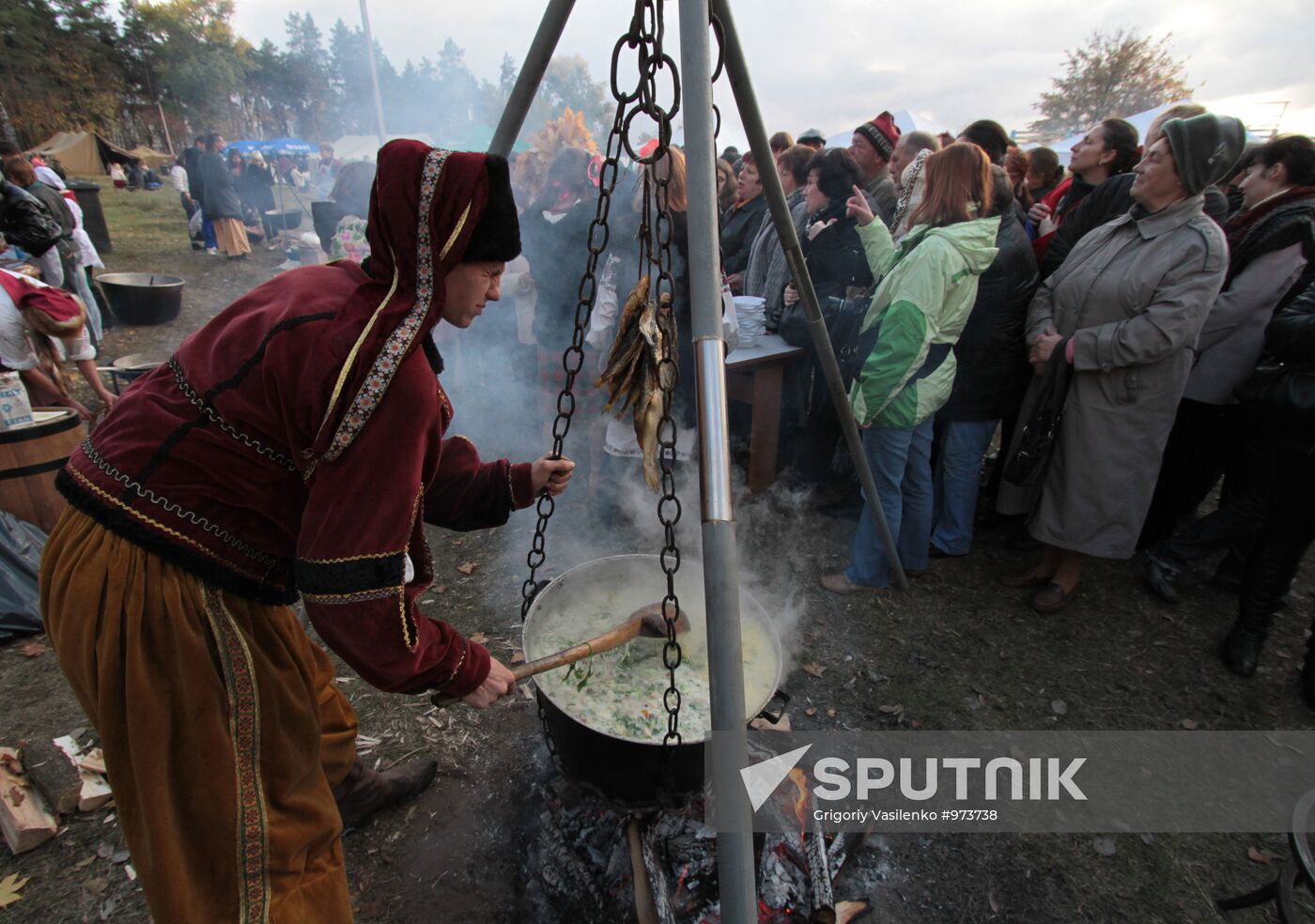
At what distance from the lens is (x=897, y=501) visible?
3.88m

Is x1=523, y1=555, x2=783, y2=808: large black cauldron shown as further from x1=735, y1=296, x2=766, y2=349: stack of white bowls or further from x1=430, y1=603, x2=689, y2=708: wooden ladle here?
x1=735, y1=296, x2=766, y2=349: stack of white bowls

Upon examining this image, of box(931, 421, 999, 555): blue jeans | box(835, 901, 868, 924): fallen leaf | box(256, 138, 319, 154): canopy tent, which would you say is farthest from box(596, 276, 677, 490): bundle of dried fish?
box(256, 138, 319, 154): canopy tent

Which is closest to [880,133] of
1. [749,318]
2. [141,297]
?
[749,318]

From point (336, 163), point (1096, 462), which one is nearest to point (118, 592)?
point (1096, 462)

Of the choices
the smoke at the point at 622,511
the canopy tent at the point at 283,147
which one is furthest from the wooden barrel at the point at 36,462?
the canopy tent at the point at 283,147

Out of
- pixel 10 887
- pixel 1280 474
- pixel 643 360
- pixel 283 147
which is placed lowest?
pixel 10 887

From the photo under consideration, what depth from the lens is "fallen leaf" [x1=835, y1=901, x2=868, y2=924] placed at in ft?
7.22

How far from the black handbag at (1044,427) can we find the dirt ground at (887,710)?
2.80ft

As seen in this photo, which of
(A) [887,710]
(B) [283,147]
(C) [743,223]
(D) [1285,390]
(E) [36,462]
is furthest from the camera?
(B) [283,147]

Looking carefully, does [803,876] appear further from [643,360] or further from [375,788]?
[643,360]

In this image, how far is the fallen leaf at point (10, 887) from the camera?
227cm

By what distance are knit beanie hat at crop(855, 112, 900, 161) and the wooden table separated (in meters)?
1.57

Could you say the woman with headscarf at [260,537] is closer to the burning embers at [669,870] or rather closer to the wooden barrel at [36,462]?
the burning embers at [669,870]

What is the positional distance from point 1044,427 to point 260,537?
147 inches
